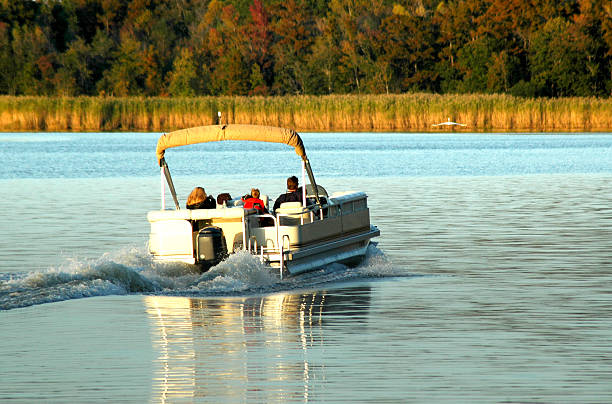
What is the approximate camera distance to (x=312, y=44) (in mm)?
89812

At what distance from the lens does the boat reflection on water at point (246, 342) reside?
351 inches

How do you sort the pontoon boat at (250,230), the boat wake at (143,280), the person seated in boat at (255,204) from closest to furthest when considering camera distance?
the boat wake at (143,280) < the pontoon boat at (250,230) < the person seated in boat at (255,204)

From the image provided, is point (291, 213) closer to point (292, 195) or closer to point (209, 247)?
point (292, 195)

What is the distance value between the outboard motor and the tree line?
5937 centimetres

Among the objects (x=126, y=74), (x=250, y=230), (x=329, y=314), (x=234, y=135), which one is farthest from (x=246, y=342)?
(x=126, y=74)

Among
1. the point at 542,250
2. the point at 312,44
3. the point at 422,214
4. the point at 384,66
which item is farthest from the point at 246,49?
the point at 542,250

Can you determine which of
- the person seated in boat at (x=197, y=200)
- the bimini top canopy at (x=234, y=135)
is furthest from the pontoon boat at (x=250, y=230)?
the person seated in boat at (x=197, y=200)

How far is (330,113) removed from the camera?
196 ft

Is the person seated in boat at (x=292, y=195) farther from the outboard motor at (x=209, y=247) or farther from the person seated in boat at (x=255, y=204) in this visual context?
the outboard motor at (x=209, y=247)

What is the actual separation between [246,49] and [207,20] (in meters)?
16.7

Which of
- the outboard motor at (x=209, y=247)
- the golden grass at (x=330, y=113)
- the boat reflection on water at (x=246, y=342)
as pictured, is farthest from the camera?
the golden grass at (x=330, y=113)

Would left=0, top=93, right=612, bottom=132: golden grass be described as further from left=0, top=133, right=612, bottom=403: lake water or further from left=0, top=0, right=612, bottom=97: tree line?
left=0, top=133, right=612, bottom=403: lake water

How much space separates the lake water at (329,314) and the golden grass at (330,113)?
31.0m

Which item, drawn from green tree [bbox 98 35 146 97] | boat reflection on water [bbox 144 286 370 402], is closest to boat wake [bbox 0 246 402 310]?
boat reflection on water [bbox 144 286 370 402]
